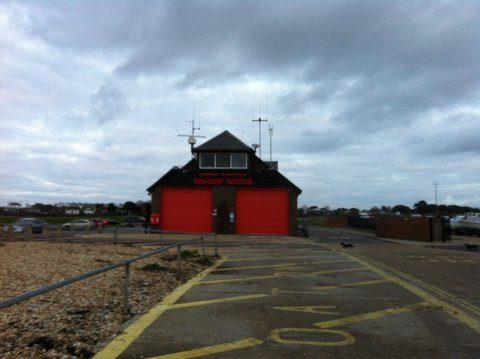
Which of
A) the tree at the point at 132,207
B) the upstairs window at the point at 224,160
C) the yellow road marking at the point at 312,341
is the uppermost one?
the upstairs window at the point at 224,160

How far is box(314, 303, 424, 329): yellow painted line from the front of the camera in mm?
6736

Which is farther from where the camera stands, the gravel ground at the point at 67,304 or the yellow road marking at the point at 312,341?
the yellow road marking at the point at 312,341

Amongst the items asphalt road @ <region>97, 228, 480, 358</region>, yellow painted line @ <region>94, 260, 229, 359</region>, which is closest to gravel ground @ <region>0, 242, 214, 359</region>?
yellow painted line @ <region>94, 260, 229, 359</region>

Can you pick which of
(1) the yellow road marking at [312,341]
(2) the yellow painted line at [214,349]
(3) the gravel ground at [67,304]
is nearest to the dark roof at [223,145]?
(3) the gravel ground at [67,304]

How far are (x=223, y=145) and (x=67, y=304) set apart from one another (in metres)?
28.9

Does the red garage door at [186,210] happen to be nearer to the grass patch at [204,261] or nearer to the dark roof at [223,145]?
the dark roof at [223,145]

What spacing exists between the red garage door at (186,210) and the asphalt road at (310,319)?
75.3 feet

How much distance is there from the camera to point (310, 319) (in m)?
7.04

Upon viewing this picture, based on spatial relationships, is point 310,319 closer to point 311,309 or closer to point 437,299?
point 311,309

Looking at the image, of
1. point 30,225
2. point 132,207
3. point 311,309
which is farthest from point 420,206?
point 311,309

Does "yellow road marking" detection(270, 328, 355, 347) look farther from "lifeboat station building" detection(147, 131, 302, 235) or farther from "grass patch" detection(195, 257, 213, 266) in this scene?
"lifeboat station building" detection(147, 131, 302, 235)

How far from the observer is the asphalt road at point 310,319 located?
5.52 meters

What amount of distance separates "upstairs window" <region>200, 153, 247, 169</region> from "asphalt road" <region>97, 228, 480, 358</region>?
23510 millimetres

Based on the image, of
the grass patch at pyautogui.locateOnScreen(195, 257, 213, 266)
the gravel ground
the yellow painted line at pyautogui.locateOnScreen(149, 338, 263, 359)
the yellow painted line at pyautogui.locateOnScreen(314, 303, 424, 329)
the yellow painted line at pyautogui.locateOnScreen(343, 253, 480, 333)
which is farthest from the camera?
the grass patch at pyautogui.locateOnScreen(195, 257, 213, 266)
